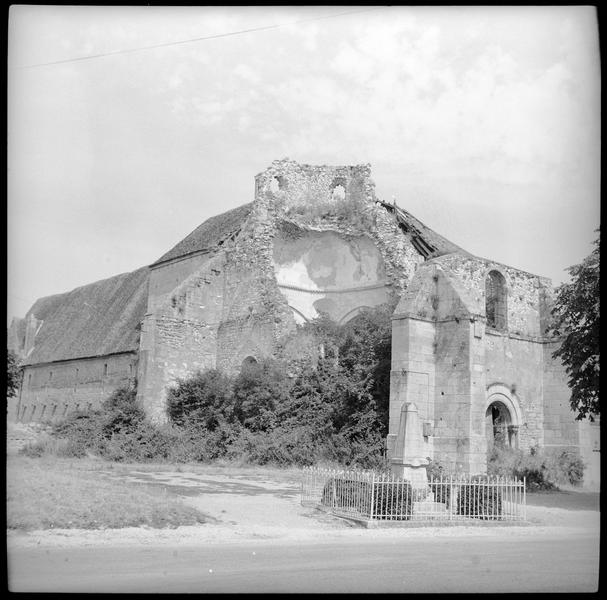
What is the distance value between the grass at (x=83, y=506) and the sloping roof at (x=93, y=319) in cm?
1767

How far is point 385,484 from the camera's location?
13.1 meters

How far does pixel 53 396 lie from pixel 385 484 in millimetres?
27727

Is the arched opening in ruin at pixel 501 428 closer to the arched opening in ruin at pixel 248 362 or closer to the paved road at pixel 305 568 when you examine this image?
the arched opening in ruin at pixel 248 362

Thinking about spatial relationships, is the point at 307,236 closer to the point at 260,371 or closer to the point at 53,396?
the point at 260,371

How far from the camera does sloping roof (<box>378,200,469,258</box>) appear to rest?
28422 mm

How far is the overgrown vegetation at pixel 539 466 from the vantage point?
71.6 ft

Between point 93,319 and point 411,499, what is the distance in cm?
2915

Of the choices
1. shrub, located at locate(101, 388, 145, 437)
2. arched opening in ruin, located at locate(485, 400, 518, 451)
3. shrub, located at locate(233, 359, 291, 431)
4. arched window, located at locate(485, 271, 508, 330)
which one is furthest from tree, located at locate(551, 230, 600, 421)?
shrub, located at locate(101, 388, 145, 437)

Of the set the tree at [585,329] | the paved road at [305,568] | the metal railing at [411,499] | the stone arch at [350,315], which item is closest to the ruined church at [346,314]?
the stone arch at [350,315]

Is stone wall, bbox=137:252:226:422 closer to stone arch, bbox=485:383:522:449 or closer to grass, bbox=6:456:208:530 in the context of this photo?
stone arch, bbox=485:383:522:449

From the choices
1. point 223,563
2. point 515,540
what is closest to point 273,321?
point 515,540

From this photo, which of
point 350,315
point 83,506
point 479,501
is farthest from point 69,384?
point 479,501

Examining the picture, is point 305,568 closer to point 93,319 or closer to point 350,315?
point 350,315

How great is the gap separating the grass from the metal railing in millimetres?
2845
